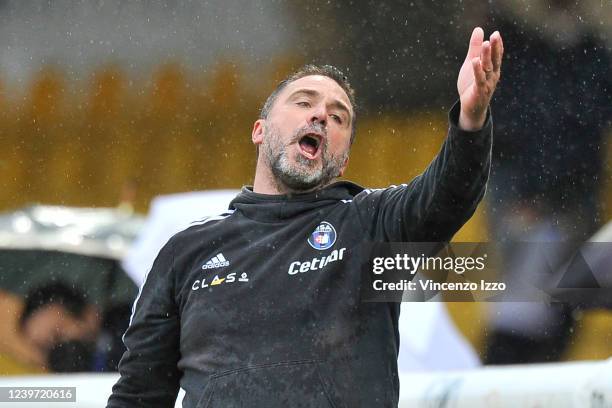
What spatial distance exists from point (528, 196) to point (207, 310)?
1353 mm

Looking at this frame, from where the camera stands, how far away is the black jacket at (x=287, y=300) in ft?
3.86

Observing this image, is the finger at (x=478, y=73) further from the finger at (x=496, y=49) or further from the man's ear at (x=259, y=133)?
the man's ear at (x=259, y=133)

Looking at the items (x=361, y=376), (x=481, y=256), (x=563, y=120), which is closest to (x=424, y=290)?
(x=481, y=256)

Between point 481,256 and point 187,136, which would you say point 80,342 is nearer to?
point 187,136

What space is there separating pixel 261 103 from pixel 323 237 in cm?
140

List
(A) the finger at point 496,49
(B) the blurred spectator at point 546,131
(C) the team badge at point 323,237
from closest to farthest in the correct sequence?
(A) the finger at point 496,49, (C) the team badge at point 323,237, (B) the blurred spectator at point 546,131

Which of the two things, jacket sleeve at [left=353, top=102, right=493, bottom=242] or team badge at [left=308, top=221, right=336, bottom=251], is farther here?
team badge at [left=308, top=221, right=336, bottom=251]

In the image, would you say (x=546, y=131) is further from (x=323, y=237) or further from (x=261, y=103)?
(x=323, y=237)

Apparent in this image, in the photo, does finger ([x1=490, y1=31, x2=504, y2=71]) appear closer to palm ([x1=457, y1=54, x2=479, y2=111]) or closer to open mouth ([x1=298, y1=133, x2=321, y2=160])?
palm ([x1=457, y1=54, x2=479, y2=111])

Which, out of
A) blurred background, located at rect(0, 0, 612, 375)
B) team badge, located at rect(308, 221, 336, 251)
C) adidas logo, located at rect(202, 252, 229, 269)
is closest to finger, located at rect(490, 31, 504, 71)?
team badge, located at rect(308, 221, 336, 251)

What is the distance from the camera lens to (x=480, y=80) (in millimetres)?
1100

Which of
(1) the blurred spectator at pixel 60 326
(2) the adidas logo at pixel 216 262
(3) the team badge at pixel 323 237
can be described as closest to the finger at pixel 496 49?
Result: (3) the team badge at pixel 323 237

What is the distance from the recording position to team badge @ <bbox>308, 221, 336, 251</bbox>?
1.27 metres

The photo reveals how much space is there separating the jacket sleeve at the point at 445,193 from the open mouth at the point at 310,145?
0.62 feet
